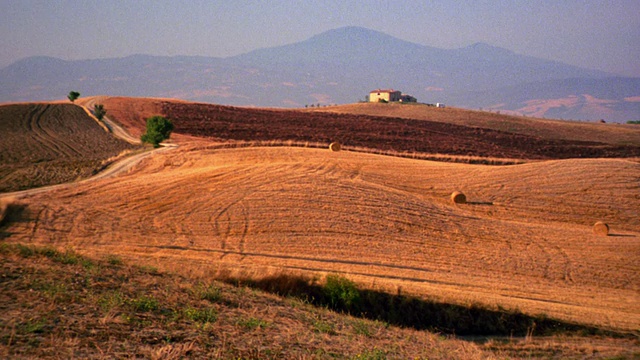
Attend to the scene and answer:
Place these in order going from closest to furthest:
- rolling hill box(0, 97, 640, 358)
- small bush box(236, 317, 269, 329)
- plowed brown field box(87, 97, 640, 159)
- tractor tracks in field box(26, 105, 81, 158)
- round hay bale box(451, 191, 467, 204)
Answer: small bush box(236, 317, 269, 329) < rolling hill box(0, 97, 640, 358) < round hay bale box(451, 191, 467, 204) < tractor tracks in field box(26, 105, 81, 158) < plowed brown field box(87, 97, 640, 159)

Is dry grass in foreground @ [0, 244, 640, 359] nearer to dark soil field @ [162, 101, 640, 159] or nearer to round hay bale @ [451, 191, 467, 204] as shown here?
round hay bale @ [451, 191, 467, 204]

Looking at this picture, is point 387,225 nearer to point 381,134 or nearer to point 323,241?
point 323,241

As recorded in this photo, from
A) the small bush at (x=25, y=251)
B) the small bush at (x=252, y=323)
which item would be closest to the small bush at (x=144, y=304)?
the small bush at (x=252, y=323)

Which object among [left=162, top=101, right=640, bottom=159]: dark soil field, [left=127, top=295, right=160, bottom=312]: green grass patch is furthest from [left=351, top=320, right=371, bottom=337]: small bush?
[left=162, top=101, right=640, bottom=159]: dark soil field

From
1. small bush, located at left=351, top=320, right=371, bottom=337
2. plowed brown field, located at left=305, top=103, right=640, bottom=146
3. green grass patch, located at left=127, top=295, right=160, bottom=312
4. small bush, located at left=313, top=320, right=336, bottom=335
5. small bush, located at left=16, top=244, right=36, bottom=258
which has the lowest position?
small bush, located at left=351, top=320, right=371, bottom=337

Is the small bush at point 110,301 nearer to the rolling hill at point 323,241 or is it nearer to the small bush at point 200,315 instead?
the rolling hill at point 323,241

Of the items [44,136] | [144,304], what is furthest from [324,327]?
[44,136]

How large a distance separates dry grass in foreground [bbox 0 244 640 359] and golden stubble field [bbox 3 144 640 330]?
323cm

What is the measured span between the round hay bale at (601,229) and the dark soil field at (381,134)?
88.5ft

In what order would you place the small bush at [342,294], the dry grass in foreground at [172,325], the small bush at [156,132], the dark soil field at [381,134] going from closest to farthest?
1. the dry grass in foreground at [172,325]
2. the small bush at [342,294]
3. the small bush at [156,132]
4. the dark soil field at [381,134]

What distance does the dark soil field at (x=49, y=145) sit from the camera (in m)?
37.7

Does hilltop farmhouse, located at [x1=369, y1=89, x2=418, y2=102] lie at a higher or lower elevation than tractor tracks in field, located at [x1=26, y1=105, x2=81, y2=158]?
higher

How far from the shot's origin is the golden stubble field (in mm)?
18703

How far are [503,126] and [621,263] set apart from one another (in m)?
78.2
